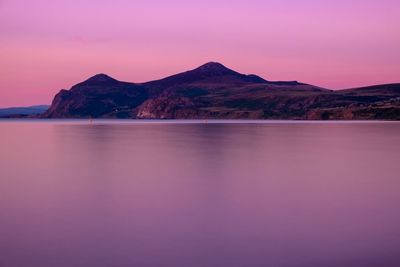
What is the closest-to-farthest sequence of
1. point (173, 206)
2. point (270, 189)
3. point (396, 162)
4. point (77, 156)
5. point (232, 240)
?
1. point (232, 240)
2. point (173, 206)
3. point (270, 189)
4. point (396, 162)
5. point (77, 156)

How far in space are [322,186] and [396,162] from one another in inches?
510

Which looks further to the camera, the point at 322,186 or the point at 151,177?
the point at 151,177

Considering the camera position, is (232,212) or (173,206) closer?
(232,212)

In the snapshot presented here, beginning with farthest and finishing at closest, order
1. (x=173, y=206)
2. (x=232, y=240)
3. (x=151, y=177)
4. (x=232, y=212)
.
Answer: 1. (x=151, y=177)
2. (x=173, y=206)
3. (x=232, y=212)
4. (x=232, y=240)

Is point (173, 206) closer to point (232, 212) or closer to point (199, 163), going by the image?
point (232, 212)

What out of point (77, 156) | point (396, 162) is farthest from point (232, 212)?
point (77, 156)

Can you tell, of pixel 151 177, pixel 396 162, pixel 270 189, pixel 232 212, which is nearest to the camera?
pixel 232 212

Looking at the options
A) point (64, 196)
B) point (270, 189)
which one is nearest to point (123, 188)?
point (64, 196)

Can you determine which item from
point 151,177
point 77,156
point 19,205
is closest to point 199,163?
point 151,177

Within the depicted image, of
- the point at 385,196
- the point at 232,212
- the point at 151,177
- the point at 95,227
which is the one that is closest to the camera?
the point at 95,227

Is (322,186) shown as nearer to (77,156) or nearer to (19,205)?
(19,205)

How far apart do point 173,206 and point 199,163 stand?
15.6 metres

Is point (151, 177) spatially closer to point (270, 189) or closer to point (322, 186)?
point (270, 189)

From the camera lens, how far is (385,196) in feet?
62.8
